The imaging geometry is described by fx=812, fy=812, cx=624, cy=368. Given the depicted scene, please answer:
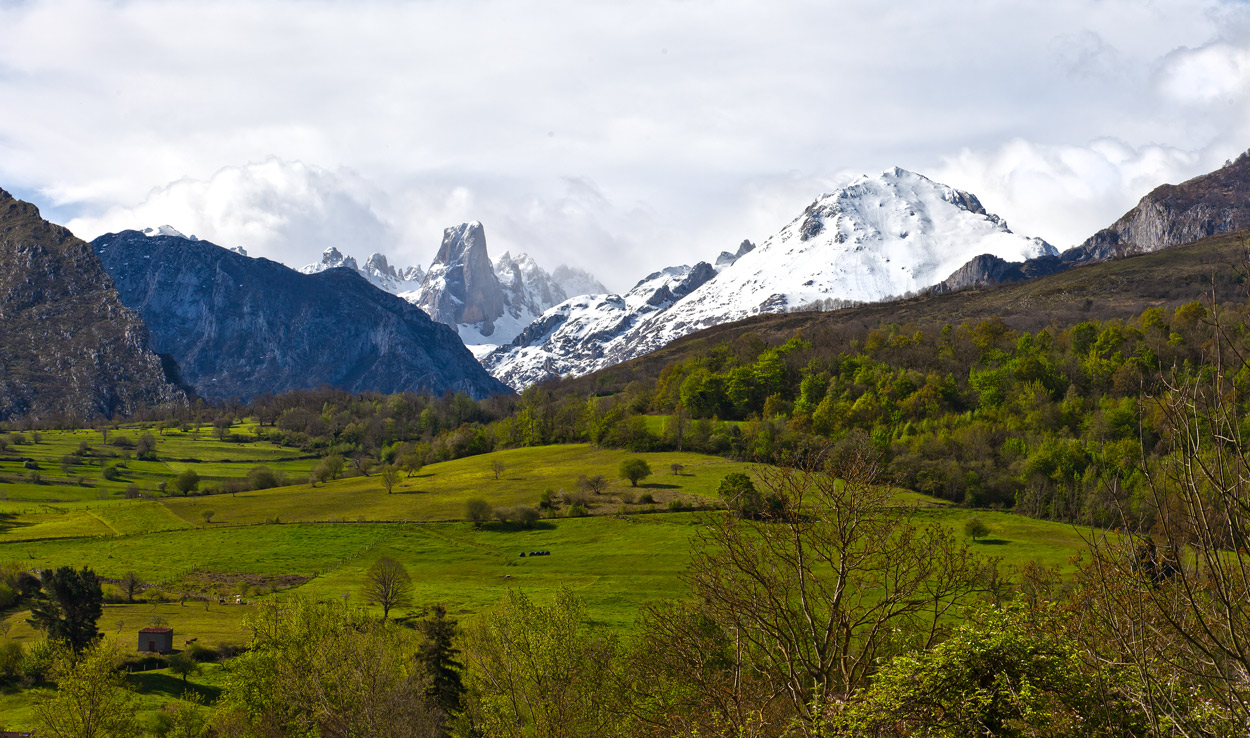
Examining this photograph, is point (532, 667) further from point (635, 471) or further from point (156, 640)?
point (635, 471)

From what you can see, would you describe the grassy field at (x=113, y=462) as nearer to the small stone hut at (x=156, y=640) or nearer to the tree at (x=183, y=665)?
the small stone hut at (x=156, y=640)

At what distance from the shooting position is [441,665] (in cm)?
4806

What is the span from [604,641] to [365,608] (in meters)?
27.7

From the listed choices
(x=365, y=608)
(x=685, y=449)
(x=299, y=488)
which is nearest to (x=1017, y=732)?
(x=365, y=608)

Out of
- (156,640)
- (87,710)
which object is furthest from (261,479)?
(87,710)

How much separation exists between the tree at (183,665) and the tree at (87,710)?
35.8 feet

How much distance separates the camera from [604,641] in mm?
47625

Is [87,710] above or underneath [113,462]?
underneath

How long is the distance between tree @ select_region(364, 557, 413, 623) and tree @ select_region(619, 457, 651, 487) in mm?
44022

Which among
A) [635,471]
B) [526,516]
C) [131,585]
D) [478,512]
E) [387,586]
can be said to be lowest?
[387,586]

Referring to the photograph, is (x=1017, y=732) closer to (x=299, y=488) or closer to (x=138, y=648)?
(x=138, y=648)

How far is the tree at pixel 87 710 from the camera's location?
43.2 metres

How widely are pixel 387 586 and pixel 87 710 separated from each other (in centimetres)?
2857

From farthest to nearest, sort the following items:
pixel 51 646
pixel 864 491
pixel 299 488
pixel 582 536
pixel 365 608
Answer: pixel 299 488, pixel 582 536, pixel 365 608, pixel 51 646, pixel 864 491
